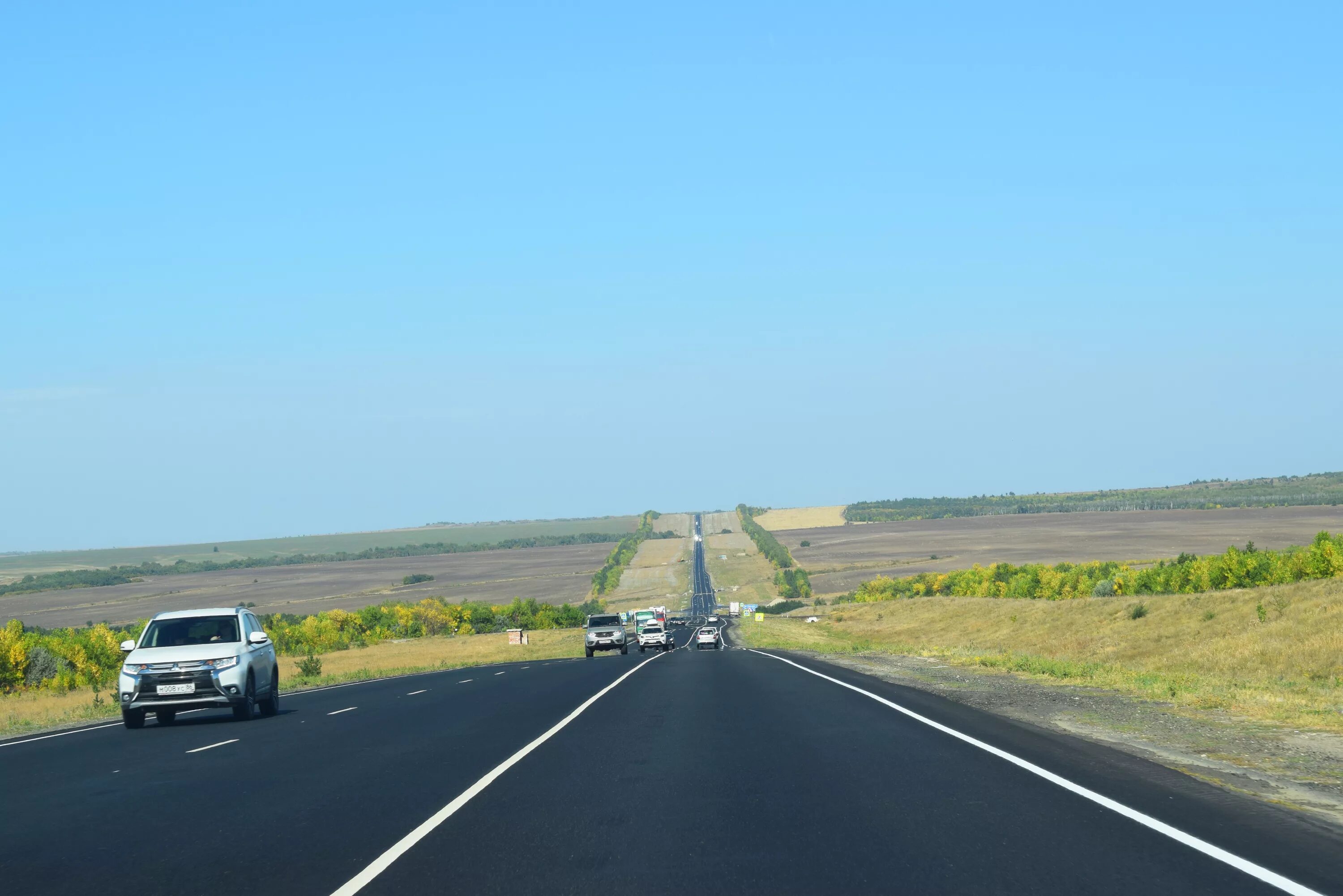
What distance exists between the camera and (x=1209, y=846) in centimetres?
824

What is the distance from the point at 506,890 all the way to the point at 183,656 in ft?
48.7

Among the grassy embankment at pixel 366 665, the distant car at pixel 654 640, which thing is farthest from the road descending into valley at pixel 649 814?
the distant car at pixel 654 640

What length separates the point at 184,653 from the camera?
2069 cm

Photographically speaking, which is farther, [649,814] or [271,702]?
[271,702]

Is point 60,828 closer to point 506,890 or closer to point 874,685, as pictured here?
point 506,890

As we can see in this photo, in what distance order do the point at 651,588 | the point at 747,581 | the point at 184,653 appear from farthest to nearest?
the point at 747,581
the point at 651,588
the point at 184,653

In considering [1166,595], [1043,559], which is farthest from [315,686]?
[1043,559]

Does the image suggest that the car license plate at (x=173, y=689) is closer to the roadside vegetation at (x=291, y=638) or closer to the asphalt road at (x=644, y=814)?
the roadside vegetation at (x=291, y=638)

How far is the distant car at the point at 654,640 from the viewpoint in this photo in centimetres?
6569

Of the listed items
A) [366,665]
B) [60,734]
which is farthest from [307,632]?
[60,734]

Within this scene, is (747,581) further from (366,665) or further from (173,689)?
(173,689)

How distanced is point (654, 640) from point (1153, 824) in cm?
5734

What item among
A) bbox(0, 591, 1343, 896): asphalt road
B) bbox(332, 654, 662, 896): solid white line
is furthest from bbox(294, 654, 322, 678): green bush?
bbox(332, 654, 662, 896): solid white line

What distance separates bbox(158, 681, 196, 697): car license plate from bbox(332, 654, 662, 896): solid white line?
6611 millimetres
